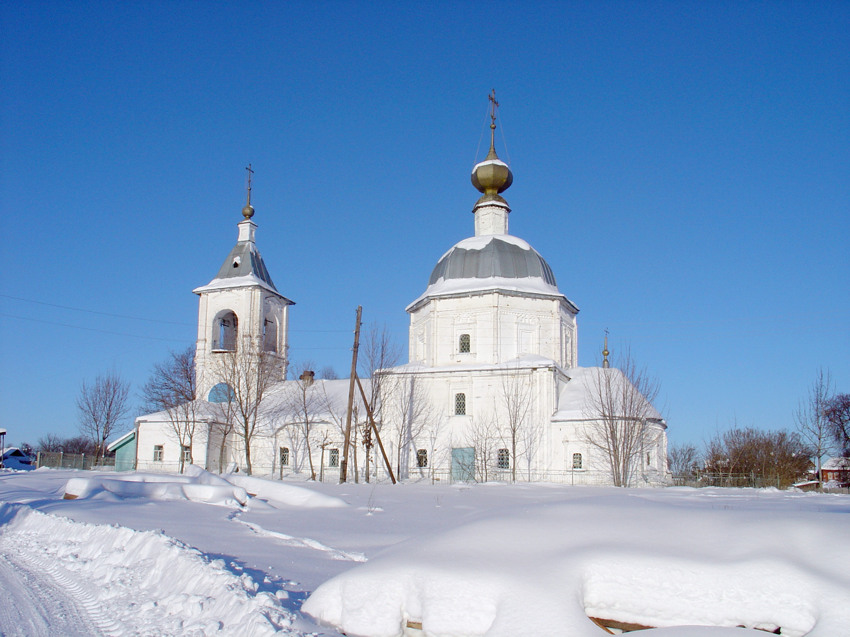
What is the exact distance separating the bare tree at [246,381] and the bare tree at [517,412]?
1190 centimetres

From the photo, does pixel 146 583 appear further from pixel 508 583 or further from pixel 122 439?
pixel 122 439

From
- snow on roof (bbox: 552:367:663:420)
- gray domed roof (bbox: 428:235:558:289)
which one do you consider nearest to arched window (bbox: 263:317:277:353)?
gray domed roof (bbox: 428:235:558:289)

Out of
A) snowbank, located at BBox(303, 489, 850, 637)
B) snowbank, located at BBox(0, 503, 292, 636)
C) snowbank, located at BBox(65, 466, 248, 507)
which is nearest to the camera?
snowbank, located at BBox(303, 489, 850, 637)

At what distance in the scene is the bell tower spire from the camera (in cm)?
3731

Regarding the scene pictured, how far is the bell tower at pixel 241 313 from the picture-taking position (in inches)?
1587

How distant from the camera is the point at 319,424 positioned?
35875 millimetres

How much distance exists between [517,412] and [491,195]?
1203 centimetres

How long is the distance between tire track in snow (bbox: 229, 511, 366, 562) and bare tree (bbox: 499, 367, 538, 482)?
2095 centimetres

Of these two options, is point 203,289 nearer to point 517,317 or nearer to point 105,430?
point 105,430

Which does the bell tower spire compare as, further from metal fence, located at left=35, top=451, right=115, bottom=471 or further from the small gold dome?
metal fence, located at left=35, top=451, right=115, bottom=471

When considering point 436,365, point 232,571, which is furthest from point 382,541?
point 436,365

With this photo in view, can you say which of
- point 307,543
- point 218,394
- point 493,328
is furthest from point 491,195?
point 307,543

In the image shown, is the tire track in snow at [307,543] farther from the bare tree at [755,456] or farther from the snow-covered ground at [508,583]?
the bare tree at [755,456]

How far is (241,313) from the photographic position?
4091cm
